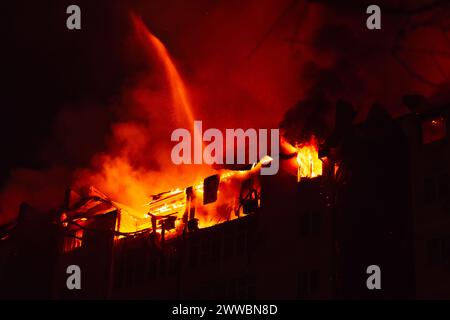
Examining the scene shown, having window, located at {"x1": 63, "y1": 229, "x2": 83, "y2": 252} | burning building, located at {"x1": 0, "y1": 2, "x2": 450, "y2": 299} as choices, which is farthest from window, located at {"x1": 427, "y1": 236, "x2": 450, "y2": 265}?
window, located at {"x1": 63, "y1": 229, "x2": 83, "y2": 252}

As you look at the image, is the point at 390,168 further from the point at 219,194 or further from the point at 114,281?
the point at 114,281

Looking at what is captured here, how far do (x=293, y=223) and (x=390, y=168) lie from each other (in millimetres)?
5745

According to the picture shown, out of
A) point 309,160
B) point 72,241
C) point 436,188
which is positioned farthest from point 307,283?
point 72,241

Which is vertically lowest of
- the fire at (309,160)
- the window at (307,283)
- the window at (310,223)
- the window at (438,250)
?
the window at (307,283)

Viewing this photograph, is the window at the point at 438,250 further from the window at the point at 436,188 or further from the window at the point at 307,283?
the window at the point at 307,283

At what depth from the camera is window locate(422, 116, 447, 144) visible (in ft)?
118

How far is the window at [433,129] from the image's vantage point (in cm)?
3603

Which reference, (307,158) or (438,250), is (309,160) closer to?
(307,158)

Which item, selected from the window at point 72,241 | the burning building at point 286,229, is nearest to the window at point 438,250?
the burning building at point 286,229

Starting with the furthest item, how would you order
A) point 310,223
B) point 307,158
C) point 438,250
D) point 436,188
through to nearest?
point 307,158 → point 310,223 → point 436,188 → point 438,250

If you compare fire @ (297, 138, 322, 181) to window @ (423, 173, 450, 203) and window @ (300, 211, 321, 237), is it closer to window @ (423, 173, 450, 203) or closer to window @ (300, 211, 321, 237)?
window @ (300, 211, 321, 237)

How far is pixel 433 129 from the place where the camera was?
36438 mm

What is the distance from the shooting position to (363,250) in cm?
3578

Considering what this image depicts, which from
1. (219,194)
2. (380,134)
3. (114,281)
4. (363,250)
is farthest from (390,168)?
(114,281)
